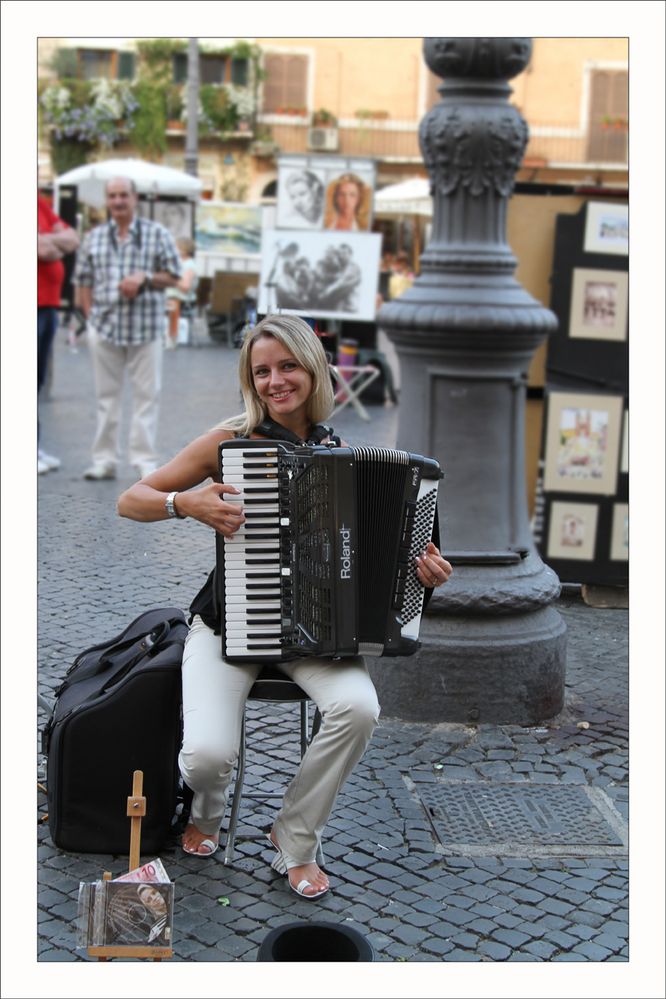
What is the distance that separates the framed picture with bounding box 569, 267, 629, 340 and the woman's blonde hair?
273cm

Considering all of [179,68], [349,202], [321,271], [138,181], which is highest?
[179,68]

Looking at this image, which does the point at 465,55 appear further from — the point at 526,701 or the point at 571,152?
the point at 571,152

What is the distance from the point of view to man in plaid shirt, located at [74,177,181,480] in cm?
765

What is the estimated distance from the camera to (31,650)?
2840 millimetres

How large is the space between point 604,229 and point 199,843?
3.51 meters

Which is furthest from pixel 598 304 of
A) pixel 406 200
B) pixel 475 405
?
pixel 406 200

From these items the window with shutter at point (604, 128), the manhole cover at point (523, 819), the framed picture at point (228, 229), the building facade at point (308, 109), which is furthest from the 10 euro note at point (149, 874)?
the window with shutter at point (604, 128)

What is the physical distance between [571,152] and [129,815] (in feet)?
95.4

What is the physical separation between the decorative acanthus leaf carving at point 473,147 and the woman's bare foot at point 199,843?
2.33 m

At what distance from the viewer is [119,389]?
26.1ft

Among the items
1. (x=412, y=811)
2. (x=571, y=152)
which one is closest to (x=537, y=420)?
(x=412, y=811)

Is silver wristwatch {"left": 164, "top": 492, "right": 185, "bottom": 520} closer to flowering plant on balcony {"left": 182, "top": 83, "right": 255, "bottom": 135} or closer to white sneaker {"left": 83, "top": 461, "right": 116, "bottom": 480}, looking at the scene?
white sneaker {"left": 83, "top": 461, "right": 116, "bottom": 480}

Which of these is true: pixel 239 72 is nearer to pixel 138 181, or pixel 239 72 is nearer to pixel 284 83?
pixel 284 83

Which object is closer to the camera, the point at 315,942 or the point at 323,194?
the point at 315,942
